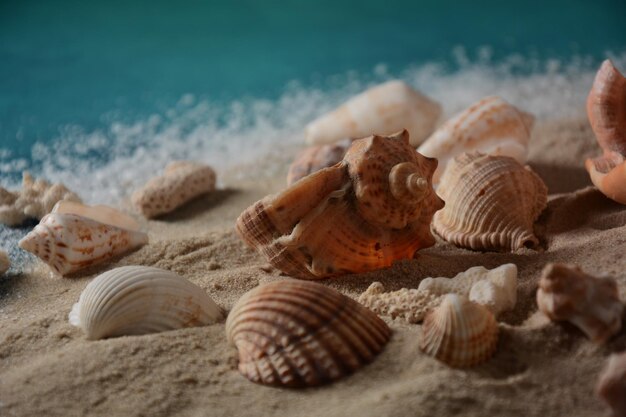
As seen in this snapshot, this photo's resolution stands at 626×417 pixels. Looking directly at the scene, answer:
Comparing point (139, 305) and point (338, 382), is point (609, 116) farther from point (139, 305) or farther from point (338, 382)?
point (139, 305)

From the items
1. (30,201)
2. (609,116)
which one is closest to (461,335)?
A: (609,116)

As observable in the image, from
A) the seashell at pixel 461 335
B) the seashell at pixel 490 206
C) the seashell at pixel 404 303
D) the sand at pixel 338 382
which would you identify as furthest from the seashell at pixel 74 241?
the seashell at pixel 461 335

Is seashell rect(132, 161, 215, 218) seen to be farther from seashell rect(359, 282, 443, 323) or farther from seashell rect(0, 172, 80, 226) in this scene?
seashell rect(359, 282, 443, 323)

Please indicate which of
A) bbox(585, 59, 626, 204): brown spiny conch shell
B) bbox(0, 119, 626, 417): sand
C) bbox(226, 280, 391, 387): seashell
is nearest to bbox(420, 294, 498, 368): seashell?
bbox(0, 119, 626, 417): sand

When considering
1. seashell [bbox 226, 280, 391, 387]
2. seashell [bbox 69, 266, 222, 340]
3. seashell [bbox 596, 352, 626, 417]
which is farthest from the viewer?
seashell [bbox 69, 266, 222, 340]

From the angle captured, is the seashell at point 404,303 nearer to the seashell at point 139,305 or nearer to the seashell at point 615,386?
the seashell at point 139,305

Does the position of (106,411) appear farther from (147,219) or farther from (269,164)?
(269,164)

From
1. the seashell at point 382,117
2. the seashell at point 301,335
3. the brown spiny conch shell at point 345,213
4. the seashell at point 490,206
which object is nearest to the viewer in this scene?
the seashell at point 301,335
